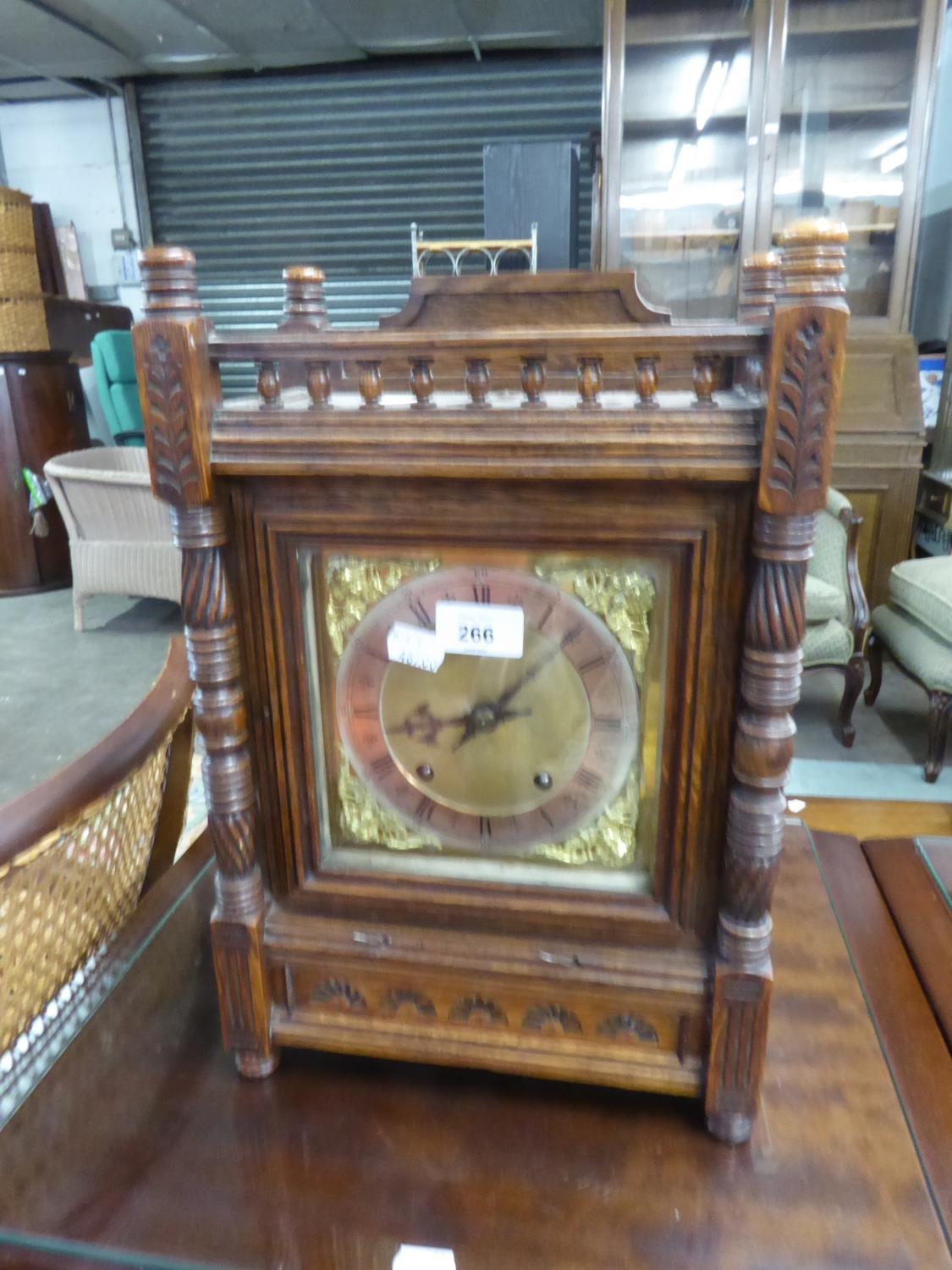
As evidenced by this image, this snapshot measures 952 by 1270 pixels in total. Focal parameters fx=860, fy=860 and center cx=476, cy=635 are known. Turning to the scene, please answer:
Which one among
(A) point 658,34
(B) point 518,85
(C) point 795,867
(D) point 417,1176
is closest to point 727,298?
(A) point 658,34

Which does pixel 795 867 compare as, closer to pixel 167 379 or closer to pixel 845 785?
pixel 167 379

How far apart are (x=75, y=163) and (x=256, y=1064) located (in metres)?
4.64

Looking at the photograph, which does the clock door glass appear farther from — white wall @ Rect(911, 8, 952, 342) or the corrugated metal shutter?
the corrugated metal shutter

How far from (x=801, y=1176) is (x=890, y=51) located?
329cm

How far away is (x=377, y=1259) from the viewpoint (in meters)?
0.47

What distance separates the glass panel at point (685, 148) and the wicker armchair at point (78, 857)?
263 cm

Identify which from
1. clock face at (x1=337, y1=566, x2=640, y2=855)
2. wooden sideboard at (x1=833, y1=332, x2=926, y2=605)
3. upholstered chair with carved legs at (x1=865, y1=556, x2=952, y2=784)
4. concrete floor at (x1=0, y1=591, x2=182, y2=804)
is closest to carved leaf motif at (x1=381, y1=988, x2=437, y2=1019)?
clock face at (x1=337, y1=566, x2=640, y2=855)

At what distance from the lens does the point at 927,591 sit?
6.97ft

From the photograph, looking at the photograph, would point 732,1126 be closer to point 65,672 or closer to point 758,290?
point 758,290

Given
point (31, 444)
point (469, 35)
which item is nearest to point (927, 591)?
point (469, 35)

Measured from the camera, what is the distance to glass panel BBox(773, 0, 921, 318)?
8.80 feet

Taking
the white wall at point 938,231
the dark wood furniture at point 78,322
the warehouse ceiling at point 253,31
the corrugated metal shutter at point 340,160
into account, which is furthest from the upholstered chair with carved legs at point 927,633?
the dark wood furniture at point 78,322

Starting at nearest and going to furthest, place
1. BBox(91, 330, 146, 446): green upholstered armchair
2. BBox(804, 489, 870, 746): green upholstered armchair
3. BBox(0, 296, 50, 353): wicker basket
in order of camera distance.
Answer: BBox(804, 489, 870, 746): green upholstered armchair < BBox(0, 296, 50, 353): wicker basket < BBox(91, 330, 146, 446): green upholstered armchair

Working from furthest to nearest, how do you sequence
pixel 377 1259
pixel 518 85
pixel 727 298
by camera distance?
pixel 518 85
pixel 727 298
pixel 377 1259
